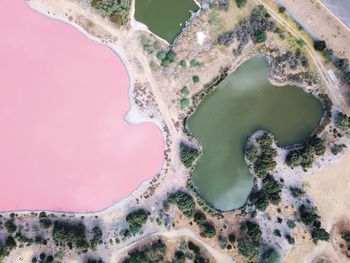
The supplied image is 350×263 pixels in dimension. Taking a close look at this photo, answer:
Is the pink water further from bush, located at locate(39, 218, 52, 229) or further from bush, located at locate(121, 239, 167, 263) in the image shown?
bush, located at locate(121, 239, 167, 263)

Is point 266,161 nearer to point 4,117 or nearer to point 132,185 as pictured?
point 132,185

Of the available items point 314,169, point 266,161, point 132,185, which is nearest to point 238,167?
point 266,161

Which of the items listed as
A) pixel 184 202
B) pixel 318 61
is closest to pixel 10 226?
pixel 184 202

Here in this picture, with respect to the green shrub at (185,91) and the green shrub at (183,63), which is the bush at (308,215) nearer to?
the green shrub at (185,91)

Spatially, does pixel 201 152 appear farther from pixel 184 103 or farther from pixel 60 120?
pixel 60 120

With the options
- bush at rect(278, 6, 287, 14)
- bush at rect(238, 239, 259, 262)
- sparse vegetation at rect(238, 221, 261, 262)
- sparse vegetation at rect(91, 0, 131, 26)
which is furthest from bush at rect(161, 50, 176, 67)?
bush at rect(238, 239, 259, 262)
